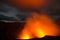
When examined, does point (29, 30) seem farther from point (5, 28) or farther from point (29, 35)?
point (5, 28)

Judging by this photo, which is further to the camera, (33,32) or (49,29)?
(49,29)

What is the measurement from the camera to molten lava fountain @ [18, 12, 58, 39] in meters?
15.2

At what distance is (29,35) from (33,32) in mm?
876

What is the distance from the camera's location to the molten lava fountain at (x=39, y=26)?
15.2 m

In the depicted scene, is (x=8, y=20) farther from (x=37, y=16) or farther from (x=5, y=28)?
(x=37, y=16)

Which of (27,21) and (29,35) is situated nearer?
(29,35)

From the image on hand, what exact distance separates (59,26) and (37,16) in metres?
2.43

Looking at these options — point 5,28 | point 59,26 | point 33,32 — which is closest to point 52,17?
point 59,26

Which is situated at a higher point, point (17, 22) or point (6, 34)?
point (17, 22)

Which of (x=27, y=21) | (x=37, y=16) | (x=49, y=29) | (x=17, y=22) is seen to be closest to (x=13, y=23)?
(x=17, y=22)

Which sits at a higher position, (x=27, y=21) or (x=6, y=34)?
(x=27, y=21)

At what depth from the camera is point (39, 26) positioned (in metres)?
16.6

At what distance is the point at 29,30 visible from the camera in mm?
15555

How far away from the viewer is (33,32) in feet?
50.7
